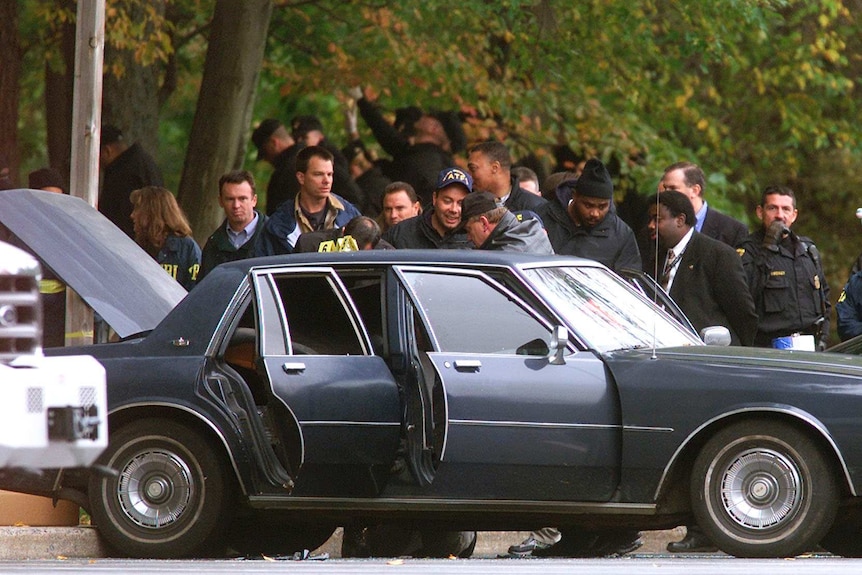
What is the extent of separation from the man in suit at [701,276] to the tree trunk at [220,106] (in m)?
6.19

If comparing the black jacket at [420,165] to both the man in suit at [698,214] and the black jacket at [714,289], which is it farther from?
the black jacket at [714,289]

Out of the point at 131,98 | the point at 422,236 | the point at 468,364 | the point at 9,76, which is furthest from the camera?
the point at 9,76

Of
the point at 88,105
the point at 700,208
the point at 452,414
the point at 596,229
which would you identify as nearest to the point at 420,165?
the point at 700,208

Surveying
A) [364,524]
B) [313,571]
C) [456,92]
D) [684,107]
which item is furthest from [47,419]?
[684,107]

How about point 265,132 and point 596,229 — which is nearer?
point 596,229

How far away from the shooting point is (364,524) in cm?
1036

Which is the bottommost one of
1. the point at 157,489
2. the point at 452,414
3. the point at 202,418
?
the point at 157,489

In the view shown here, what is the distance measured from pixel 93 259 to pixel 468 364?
8.11 feet

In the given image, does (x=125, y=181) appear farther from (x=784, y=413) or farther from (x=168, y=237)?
(x=784, y=413)

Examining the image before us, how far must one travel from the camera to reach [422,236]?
41.7 feet

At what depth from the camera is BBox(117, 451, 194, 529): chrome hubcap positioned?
1007 centimetres

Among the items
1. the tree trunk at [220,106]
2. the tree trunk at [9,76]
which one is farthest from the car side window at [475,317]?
the tree trunk at [9,76]

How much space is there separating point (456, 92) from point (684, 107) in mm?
3535

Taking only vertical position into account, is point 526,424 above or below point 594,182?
below
